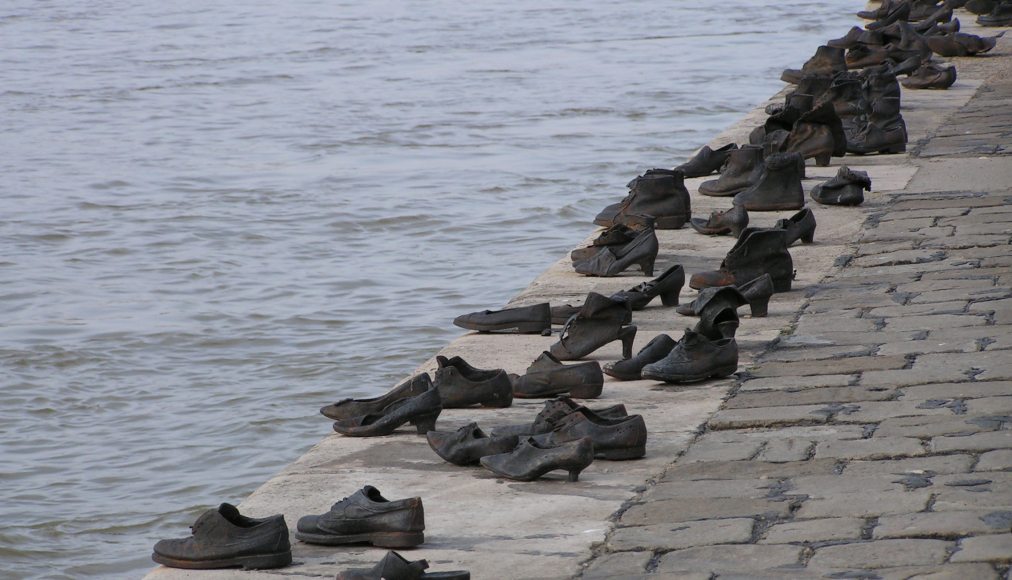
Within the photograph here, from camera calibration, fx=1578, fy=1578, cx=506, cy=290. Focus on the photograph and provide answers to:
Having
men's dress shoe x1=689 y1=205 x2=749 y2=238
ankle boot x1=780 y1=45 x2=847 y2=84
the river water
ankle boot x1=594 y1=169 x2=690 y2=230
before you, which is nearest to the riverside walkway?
men's dress shoe x1=689 y1=205 x2=749 y2=238

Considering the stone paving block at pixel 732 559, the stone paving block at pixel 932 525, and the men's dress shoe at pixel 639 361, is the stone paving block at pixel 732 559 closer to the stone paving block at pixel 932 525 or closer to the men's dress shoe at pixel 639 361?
the stone paving block at pixel 932 525

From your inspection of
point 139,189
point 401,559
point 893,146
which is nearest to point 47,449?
point 401,559

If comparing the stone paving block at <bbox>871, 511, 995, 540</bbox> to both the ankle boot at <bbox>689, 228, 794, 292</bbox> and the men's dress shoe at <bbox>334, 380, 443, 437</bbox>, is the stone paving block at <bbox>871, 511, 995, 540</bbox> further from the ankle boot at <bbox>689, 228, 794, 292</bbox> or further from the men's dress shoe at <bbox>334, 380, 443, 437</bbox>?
the ankle boot at <bbox>689, 228, 794, 292</bbox>

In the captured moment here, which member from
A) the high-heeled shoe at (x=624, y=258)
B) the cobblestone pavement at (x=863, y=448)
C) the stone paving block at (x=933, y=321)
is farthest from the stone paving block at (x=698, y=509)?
the high-heeled shoe at (x=624, y=258)

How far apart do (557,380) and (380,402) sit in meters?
0.55

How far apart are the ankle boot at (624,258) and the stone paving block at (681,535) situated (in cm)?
292

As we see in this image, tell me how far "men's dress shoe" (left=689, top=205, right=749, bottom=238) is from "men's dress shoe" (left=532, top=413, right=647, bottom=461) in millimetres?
2990

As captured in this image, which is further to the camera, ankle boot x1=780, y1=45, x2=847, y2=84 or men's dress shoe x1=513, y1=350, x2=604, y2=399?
ankle boot x1=780, y1=45, x2=847, y2=84

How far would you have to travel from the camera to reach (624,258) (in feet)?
21.5

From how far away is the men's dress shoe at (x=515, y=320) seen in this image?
5750 millimetres

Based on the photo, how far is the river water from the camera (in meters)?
6.37

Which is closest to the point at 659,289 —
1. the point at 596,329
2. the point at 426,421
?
the point at 596,329

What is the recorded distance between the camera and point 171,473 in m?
6.08

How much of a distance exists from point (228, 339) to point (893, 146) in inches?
151
